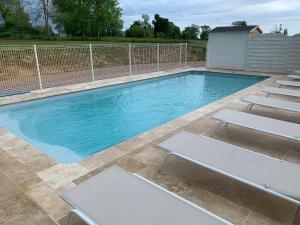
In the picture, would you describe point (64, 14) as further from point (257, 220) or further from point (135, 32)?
point (257, 220)

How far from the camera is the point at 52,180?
3.01 metres

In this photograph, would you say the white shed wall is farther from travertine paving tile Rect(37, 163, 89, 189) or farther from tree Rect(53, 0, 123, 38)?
tree Rect(53, 0, 123, 38)

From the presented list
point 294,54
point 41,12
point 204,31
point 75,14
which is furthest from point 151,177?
point 204,31

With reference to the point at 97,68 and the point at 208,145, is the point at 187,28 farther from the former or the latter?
the point at 208,145

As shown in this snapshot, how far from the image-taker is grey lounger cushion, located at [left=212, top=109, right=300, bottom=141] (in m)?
3.64

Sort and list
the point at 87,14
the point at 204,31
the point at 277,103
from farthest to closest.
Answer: the point at 204,31, the point at 87,14, the point at 277,103

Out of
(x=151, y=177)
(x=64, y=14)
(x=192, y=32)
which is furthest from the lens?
(x=192, y=32)

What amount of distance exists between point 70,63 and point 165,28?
33115 mm

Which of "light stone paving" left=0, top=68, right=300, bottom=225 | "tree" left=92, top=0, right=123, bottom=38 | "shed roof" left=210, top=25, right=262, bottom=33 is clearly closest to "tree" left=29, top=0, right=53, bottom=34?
"tree" left=92, top=0, right=123, bottom=38

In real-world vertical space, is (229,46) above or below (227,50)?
above

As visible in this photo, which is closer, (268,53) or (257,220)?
(257,220)

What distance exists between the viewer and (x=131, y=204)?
2.11 metres

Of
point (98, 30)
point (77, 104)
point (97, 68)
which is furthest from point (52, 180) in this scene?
point (98, 30)

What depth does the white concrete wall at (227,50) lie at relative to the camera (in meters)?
12.6
